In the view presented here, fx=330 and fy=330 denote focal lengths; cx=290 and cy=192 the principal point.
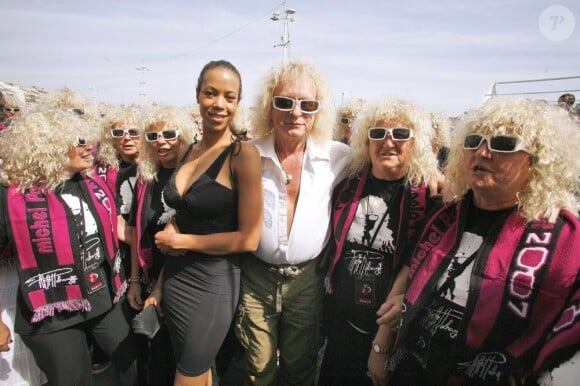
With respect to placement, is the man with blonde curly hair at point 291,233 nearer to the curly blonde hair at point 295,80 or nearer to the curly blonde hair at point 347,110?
the curly blonde hair at point 295,80

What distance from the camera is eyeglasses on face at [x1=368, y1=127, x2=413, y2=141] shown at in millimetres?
2076

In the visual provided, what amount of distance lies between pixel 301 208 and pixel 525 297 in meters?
1.24

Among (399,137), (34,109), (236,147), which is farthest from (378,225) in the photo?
(34,109)

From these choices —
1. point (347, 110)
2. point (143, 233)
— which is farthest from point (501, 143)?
point (347, 110)

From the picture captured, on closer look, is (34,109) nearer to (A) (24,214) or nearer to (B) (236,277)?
(A) (24,214)

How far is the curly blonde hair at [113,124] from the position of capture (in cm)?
310

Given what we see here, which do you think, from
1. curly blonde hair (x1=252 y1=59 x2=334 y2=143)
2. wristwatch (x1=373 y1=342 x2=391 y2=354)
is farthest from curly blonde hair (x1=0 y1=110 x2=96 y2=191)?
wristwatch (x1=373 y1=342 x2=391 y2=354)

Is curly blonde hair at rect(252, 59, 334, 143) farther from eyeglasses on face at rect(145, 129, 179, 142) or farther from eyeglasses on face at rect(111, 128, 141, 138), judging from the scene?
eyeglasses on face at rect(111, 128, 141, 138)

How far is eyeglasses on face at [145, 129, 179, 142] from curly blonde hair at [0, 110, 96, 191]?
509mm

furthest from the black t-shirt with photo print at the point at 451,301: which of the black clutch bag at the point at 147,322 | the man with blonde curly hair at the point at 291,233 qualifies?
the black clutch bag at the point at 147,322

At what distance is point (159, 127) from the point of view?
268cm

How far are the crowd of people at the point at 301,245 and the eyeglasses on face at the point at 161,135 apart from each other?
0.02m

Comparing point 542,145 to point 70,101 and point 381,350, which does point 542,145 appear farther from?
point 70,101

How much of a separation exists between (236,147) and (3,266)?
1.78 meters
